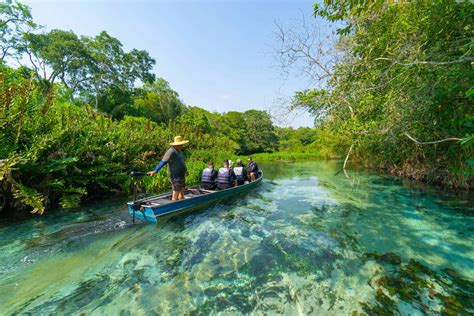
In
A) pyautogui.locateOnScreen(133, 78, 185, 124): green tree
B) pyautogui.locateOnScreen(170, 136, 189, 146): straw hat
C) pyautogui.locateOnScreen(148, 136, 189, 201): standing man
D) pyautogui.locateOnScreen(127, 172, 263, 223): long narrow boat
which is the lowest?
pyautogui.locateOnScreen(127, 172, 263, 223): long narrow boat

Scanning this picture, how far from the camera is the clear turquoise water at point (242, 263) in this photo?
357cm

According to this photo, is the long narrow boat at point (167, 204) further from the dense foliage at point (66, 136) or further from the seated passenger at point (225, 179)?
the dense foliage at point (66, 136)

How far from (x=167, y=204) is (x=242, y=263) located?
3322 mm

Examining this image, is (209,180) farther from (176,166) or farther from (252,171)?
(252,171)

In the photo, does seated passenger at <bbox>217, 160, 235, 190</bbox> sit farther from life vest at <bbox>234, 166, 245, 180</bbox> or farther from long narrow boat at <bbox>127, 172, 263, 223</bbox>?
life vest at <bbox>234, 166, 245, 180</bbox>

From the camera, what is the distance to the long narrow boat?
266 inches

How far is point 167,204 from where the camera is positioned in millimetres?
7070

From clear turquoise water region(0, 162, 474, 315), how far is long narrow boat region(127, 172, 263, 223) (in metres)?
0.34

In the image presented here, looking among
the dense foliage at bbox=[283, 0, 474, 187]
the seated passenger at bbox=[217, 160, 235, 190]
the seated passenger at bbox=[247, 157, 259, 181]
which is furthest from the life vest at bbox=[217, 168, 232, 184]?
the dense foliage at bbox=[283, 0, 474, 187]

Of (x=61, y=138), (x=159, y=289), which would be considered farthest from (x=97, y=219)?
(x=159, y=289)

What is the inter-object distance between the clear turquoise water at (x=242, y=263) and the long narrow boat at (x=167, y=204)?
13.5 inches

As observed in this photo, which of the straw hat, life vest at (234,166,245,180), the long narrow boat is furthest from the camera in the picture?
life vest at (234,166,245,180)

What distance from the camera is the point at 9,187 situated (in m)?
7.02

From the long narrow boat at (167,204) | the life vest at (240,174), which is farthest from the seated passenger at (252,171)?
the long narrow boat at (167,204)
